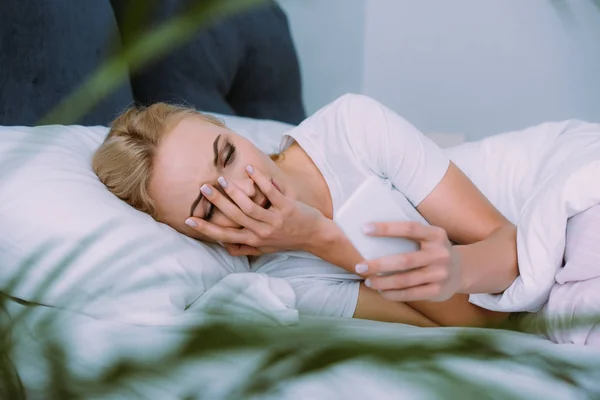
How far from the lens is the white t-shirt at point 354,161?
3.87ft

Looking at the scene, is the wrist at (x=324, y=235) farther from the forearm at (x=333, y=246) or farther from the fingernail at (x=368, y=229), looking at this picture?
the fingernail at (x=368, y=229)

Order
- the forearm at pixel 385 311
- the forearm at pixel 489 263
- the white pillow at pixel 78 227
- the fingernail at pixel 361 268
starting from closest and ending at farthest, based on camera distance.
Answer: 1. the fingernail at pixel 361 268
2. the white pillow at pixel 78 227
3. the forearm at pixel 489 263
4. the forearm at pixel 385 311

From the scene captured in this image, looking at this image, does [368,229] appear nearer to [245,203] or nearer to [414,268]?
[414,268]

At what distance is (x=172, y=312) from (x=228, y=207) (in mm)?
217

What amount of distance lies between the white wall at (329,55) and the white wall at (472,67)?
40 mm

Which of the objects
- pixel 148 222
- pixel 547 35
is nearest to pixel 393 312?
pixel 148 222

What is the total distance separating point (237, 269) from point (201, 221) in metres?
0.16

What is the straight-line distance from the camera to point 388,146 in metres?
1.20

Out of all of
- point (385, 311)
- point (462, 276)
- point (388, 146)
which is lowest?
point (385, 311)

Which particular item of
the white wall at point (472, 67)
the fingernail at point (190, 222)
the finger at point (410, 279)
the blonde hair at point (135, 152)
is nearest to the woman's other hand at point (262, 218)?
the fingernail at point (190, 222)

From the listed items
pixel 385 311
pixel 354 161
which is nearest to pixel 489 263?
pixel 385 311

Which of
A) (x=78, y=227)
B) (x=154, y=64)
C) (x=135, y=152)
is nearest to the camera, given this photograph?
(x=78, y=227)

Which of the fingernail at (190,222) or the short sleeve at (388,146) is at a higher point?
the short sleeve at (388,146)

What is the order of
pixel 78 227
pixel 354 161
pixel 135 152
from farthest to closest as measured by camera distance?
pixel 354 161 < pixel 135 152 < pixel 78 227
